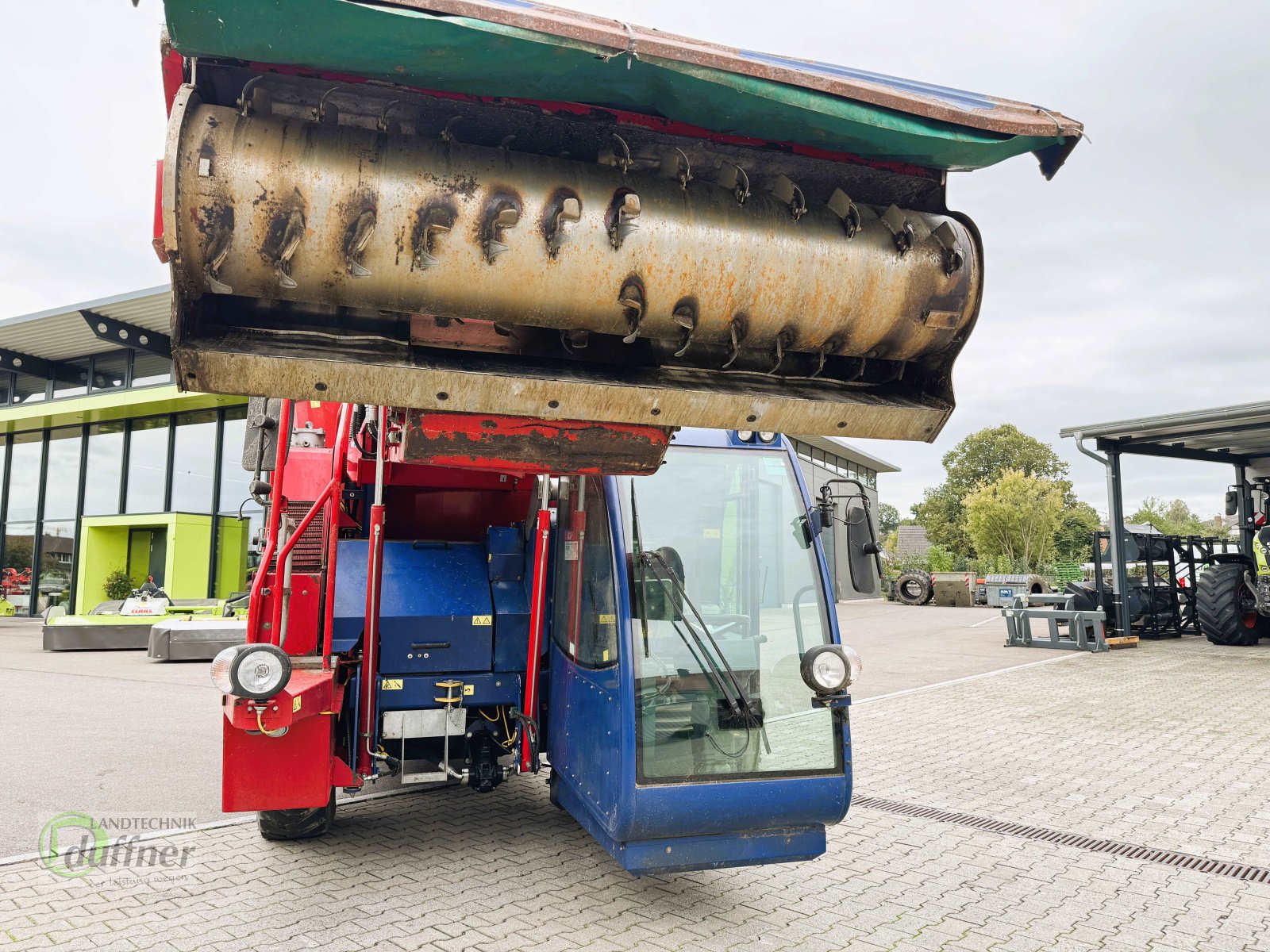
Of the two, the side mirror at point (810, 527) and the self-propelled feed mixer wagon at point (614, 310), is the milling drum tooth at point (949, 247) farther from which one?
the side mirror at point (810, 527)

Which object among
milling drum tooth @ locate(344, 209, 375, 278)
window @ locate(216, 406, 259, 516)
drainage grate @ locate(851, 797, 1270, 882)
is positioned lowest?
drainage grate @ locate(851, 797, 1270, 882)

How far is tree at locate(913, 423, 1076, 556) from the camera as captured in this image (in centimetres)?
5325

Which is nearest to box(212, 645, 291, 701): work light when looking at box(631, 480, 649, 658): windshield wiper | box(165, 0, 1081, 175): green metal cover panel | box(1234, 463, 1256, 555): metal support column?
box(631, 480, 649, 658): windshield wiper

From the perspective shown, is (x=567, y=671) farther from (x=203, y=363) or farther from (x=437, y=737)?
(x=203, y=363)

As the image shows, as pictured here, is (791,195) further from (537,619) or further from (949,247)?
(537,619)

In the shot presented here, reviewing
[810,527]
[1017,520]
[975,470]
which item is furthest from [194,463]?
[975,470]

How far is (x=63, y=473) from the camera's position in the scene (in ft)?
77.7

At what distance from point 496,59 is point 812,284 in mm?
1100

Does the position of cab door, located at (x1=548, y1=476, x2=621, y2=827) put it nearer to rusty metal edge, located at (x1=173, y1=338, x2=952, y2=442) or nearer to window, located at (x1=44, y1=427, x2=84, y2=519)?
rusty metal edge, located at (x1=173, y1=338, x2=952, y2=442)

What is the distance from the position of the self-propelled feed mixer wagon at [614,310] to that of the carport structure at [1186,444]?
11817 millimetres

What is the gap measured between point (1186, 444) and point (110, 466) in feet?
76.7

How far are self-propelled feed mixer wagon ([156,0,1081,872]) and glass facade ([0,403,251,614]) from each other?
1702 centimetres

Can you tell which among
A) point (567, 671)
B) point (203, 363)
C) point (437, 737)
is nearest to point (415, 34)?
point (203, 363)

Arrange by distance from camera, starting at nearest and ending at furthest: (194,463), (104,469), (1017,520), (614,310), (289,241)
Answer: (289,241) → (614,310) → (194,463) → (104,469) → (1017,520)
